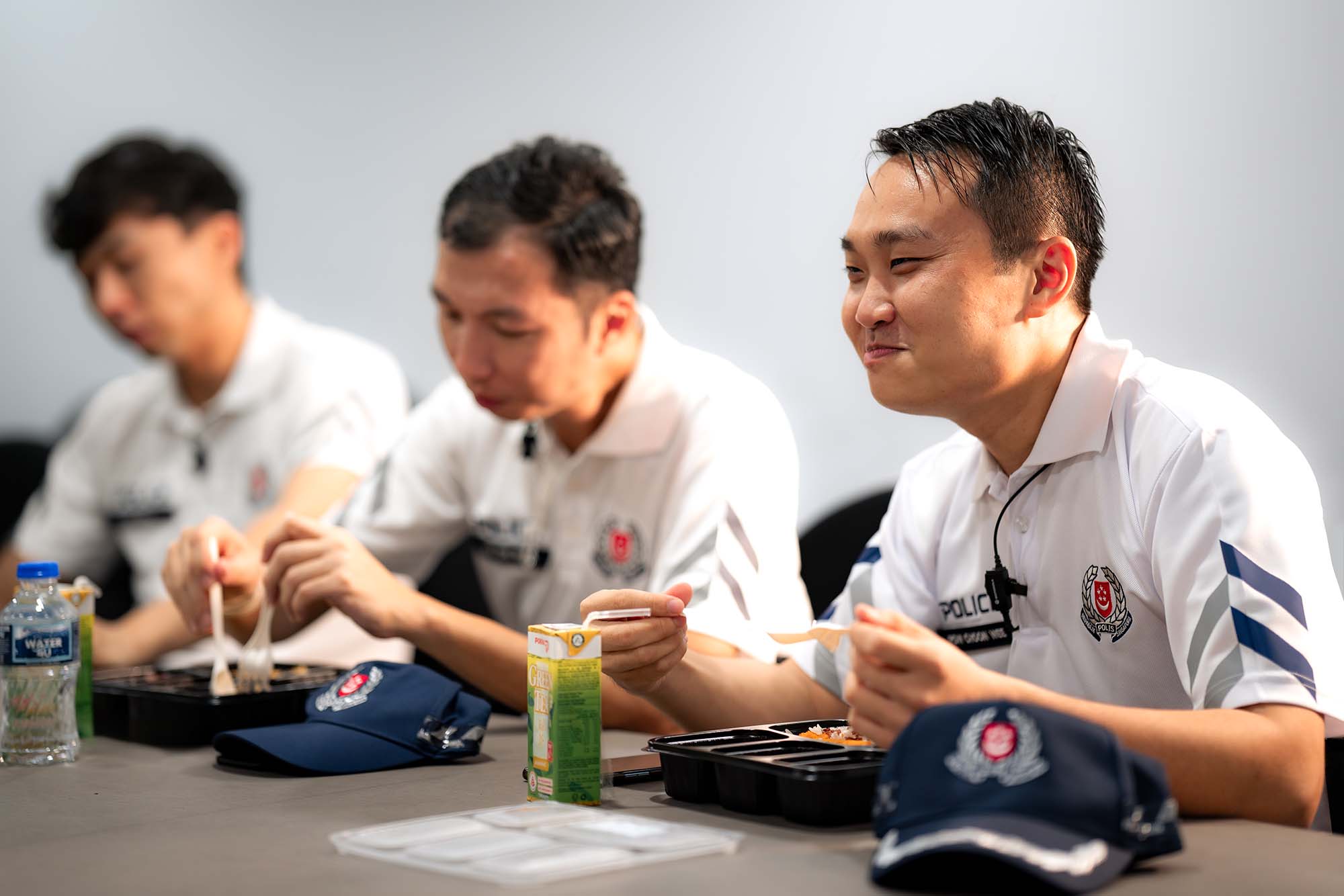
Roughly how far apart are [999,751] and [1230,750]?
326 millimetres

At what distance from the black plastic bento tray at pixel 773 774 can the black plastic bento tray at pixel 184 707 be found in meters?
0.74

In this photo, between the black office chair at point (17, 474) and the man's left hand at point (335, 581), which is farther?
the black office chair at point (17, 474)

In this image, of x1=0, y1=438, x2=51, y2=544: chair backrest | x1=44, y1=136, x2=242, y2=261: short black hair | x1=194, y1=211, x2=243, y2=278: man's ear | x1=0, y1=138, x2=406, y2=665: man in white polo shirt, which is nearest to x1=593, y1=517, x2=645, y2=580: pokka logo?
x1=0, y1=138, x2=406, y2=665: man in white polo shirt

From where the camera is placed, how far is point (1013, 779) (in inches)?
40.7

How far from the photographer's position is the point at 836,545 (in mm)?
2457

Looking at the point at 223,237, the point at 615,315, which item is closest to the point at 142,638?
the point at 615,315

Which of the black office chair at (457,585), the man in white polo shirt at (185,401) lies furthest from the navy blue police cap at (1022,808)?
the man in white polo shirt at (185,401)

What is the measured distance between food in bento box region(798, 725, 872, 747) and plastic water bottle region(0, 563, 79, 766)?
0.93 m

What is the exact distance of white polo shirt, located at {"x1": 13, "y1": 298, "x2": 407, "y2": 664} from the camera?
310cm

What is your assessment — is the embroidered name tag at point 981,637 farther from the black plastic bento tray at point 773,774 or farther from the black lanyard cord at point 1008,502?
the black plastic bento tray at point 773,774

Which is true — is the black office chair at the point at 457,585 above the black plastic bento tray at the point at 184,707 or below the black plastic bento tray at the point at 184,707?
above

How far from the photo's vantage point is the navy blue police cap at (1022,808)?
99 cm

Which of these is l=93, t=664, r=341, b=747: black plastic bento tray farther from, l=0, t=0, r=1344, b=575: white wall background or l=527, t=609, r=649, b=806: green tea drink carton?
l=0, t=0, r=1344, b=575: white wall background

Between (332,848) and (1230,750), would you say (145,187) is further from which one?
(1230,750)
